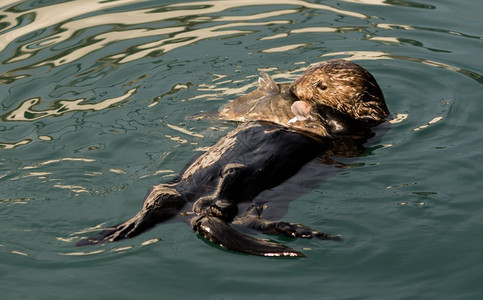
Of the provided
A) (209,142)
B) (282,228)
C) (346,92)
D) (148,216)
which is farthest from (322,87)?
(148,216)

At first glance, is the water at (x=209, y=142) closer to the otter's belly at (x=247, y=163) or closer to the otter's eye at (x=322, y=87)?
the otter's belly at (x=247, y=163)

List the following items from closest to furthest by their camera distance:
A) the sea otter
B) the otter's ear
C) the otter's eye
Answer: the sea otter → the otter's eye → the otter's ear

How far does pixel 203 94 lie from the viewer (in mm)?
7551

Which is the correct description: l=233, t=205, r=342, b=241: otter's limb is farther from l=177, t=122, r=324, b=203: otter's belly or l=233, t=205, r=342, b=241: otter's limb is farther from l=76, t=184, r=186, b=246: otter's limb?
l=76, t=184, r=186, b=246: otter's limb

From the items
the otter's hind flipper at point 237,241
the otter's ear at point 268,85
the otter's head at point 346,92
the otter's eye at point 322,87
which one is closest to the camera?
the otter's hind flipper at point 237,241

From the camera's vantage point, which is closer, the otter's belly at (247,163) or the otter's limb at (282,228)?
the otter's limb at (282,228)

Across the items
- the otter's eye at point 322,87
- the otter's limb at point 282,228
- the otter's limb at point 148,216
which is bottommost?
the otter's limb at point 282,228

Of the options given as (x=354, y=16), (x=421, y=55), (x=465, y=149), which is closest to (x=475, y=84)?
(x=421, y=55)

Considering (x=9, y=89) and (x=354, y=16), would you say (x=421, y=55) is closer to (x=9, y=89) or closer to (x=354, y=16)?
(x=354, y=16)

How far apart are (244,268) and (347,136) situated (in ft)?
6.67

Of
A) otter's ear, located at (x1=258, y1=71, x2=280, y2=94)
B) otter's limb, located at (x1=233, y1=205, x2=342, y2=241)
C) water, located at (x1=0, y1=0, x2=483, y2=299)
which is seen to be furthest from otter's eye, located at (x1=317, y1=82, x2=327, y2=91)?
otter's limb, located at (x1=233, y1=205, x2=342, y2=241)

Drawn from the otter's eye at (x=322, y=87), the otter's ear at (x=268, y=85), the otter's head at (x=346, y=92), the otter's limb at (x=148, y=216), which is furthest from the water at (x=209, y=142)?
the otter's eye at (x=322, y=87)

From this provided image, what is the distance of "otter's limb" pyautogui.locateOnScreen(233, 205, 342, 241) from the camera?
15.3 ft

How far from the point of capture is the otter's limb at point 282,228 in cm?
466
